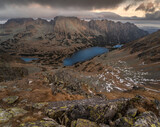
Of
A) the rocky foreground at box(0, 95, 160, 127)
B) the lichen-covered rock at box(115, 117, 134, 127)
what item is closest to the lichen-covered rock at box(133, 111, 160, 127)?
the rocky foreground at box(0, 95, 160, 127)

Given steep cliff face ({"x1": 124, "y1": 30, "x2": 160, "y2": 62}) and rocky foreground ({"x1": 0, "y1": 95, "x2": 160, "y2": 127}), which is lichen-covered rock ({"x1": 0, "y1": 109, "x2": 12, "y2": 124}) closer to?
rocky foreground ({"x1": 0, "y1": 95, "x2": 160, "y2": 127})

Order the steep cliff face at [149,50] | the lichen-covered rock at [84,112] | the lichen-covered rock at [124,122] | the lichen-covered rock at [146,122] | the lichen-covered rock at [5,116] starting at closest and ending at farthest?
the lichen-covered rock at [5,116] < the lichen-covered rock at [146,122] < the lichen-covered rock at [124,122] < the lichen-covered rock at [84,112] < the steep cliff face at [149,50]

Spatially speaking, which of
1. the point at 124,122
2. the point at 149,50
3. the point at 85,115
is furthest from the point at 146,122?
the point at 149,50

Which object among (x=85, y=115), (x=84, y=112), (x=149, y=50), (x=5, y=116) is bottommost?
(x=149, y=50)

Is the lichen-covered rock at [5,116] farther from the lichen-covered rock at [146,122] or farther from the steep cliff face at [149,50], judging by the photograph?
the steep cliff face at [149,50]

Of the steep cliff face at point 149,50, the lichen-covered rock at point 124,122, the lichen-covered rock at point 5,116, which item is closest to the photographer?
the lichen-covered rock at point 5,116

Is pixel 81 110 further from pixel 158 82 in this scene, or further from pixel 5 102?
pixel 158 82

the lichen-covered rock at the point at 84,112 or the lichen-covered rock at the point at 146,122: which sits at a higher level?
the lichen-covered rock at the point at 146,122

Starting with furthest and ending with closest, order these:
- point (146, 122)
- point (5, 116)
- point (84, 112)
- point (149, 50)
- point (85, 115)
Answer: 1. point (149, 50)
2. point (84, 112)
3. point (85, 115)
4. point (5, 116)
5. point (146, 122)

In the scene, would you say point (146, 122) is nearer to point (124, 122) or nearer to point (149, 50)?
point (124, 122)

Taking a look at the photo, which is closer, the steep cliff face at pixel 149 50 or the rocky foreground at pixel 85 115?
the rocky foreground at pixel 85 115

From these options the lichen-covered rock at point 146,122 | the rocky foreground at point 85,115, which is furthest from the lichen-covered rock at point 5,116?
the lichen-covered rock at point 146,122

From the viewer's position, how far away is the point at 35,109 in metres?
10.9

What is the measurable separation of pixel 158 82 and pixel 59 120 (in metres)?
72.3
